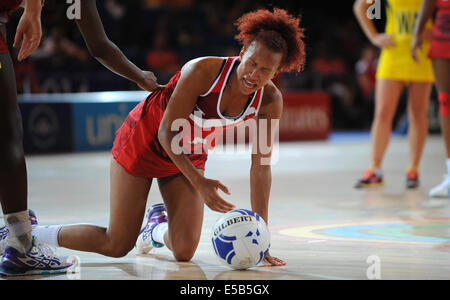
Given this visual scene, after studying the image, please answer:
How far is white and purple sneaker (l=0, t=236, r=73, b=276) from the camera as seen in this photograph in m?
3.38

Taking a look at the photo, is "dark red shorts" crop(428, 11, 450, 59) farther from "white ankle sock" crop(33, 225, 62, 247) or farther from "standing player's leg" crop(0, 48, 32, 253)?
"standing player's leg" crop(0, 48, 32, 253)

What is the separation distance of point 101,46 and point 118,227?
994 mm

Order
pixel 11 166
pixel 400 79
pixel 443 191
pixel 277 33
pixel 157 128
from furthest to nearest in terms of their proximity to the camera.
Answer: pixel 400 79 → pixel 443 191 → pixel 157 128 → pixel 277 33 → pixel 11 166

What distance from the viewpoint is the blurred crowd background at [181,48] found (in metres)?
12.5

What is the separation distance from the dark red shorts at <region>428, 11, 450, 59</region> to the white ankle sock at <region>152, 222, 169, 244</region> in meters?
3.02

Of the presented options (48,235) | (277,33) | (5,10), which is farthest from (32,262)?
(277,33)

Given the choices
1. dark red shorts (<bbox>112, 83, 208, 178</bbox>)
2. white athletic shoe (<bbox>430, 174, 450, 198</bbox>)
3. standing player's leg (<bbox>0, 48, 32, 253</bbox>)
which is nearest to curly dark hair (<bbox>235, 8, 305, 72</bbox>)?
dark red shorts (<bbox>112, 83, 208, 178</bbox>)

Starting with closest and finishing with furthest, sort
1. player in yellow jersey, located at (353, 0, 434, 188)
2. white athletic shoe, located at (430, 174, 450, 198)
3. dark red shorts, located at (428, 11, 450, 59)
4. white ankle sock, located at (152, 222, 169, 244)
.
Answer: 1. white ankle sock, located at (152, 222, 169, 244)
2. dark red shorts, located at (428, 11, 450, 59)
3. white athletic shoe, located at (430, 174, 450, 198)
4. player in yellow jersey, located at (353, 0, 434, 188)

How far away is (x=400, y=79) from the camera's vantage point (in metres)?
6.64

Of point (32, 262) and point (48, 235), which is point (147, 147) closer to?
point (48, 235)

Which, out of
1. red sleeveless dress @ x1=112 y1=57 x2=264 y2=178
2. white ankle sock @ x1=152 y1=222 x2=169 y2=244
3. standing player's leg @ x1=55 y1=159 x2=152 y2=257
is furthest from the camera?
white ankle sock @ x1=152 y1=222 x2=169 y2=244
